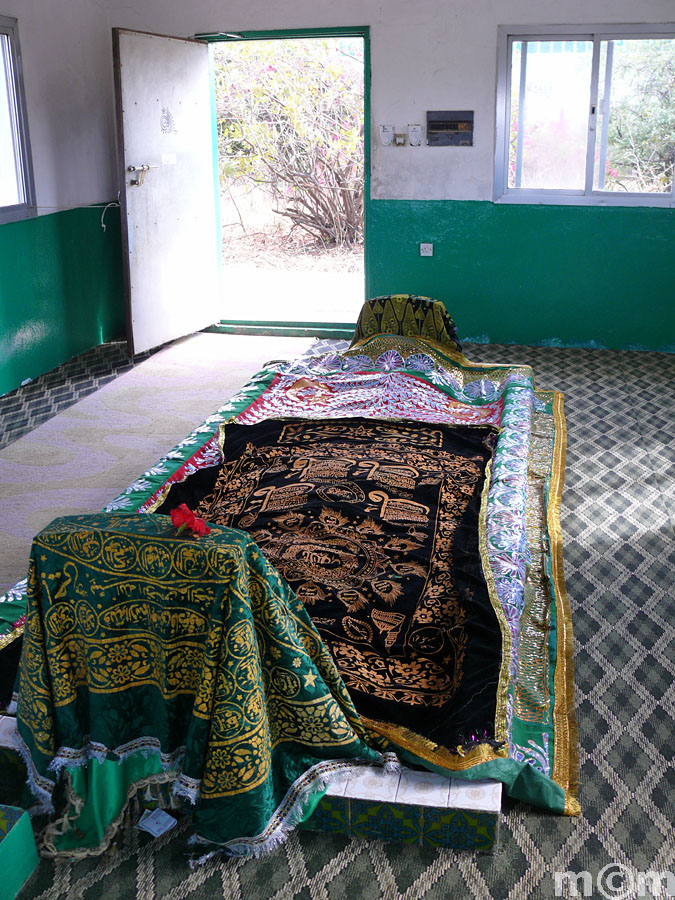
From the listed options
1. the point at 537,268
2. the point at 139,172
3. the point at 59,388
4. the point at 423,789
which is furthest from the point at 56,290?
the point at 423,789

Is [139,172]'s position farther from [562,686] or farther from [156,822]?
[156,822]

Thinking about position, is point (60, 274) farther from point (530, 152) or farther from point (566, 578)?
point (566, 578)

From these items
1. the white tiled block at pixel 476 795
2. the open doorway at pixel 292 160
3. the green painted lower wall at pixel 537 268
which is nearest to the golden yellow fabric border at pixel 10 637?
the white tiled block at pixel 476 795

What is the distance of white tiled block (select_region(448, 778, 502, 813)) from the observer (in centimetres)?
196

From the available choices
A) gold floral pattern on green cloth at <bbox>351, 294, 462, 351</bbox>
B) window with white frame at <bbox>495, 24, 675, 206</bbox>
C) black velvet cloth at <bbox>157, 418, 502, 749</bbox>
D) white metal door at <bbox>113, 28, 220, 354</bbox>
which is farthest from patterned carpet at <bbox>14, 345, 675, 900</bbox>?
white metal door at <bbox>113, 28, 220, 354</bbox>

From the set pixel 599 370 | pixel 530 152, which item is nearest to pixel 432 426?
pixel 599 370

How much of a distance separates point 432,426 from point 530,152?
291cm

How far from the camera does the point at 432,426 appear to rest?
3.92m

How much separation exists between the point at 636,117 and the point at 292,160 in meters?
5.47

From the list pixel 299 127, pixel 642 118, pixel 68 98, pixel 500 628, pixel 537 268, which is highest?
pixel 299 127

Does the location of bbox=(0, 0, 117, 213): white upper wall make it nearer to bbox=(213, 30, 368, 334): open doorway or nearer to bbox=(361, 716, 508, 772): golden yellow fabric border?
bbox=(213, 30, 368, 334): open doorway

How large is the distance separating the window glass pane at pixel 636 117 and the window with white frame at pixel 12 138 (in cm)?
360

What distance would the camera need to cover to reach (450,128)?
589 centimetres

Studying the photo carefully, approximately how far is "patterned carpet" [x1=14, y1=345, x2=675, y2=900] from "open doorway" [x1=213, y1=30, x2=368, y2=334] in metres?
6.55
